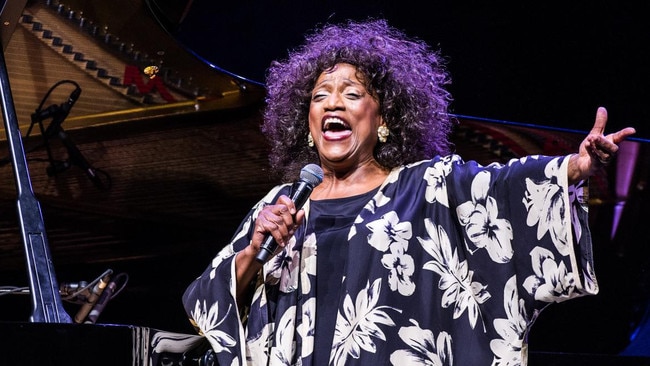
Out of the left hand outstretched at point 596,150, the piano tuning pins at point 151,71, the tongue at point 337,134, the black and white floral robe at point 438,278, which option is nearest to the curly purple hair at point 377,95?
the tongue at point 337,134

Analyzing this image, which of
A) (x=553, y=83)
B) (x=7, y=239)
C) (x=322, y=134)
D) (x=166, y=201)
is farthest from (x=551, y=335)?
(x=7, y=239)

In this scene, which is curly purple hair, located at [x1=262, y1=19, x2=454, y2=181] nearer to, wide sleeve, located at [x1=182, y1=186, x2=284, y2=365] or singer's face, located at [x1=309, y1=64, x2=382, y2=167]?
singer's face, located at [x1=309, y1=64, x2=382, y2=167]

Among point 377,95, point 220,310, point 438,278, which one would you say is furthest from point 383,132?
point 220,310

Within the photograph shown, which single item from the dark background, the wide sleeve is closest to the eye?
the wide sleeve

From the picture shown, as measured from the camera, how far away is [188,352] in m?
2.54

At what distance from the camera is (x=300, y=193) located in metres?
2.32

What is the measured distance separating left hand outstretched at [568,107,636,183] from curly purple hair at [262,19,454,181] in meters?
0.59

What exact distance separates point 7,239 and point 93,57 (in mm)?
1018

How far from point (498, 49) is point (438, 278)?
78.8 inches

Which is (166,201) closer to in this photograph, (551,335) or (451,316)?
(551,335)

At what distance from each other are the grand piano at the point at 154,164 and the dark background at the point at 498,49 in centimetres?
7

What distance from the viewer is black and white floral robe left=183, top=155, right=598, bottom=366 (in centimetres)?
227

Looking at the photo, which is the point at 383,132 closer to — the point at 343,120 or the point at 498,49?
the point at 343,120

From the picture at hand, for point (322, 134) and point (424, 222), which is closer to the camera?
point (424, 222)
